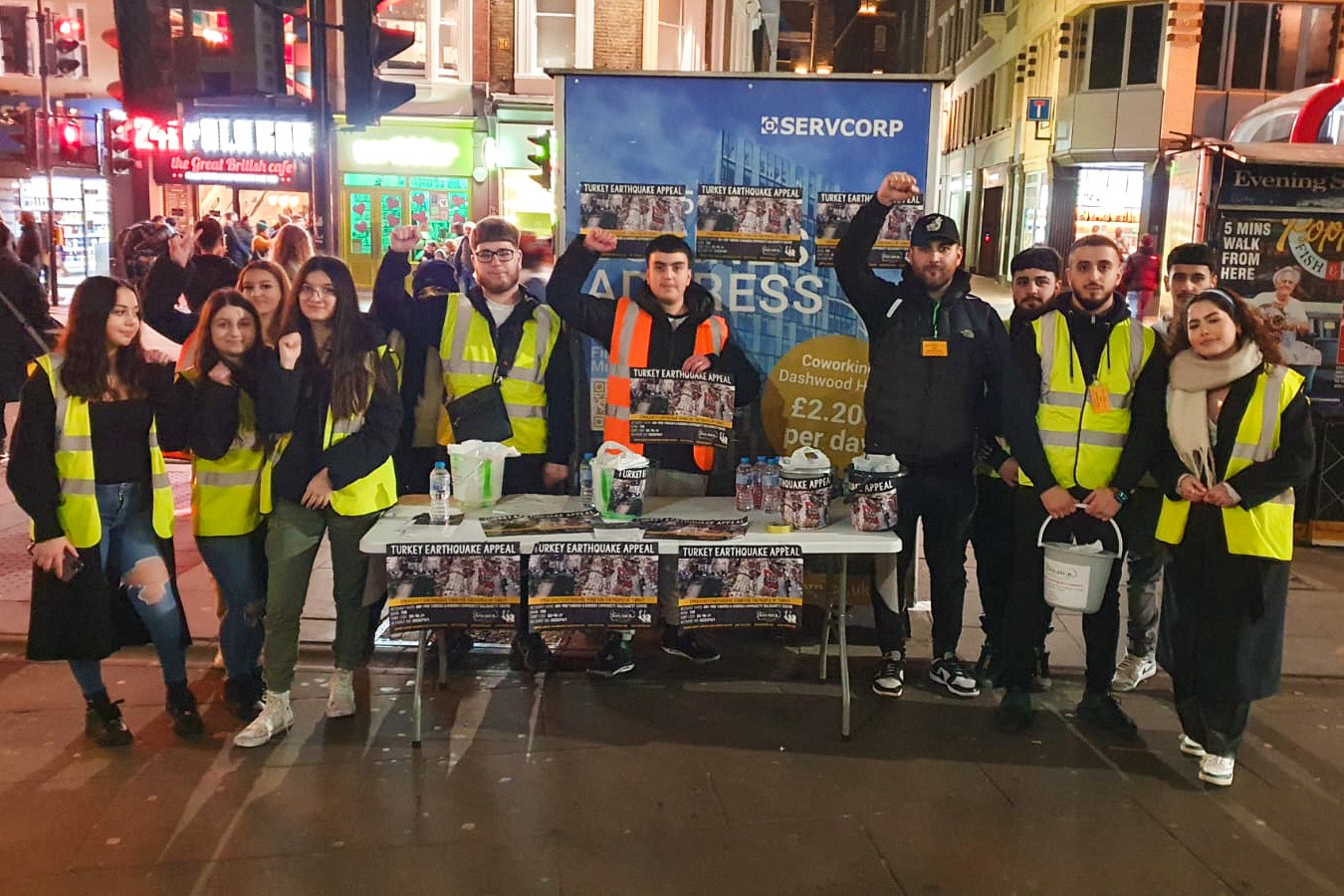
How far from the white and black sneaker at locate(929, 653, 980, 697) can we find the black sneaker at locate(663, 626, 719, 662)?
3.42ft

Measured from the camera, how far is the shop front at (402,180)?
76.5ft

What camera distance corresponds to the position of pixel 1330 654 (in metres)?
5.60

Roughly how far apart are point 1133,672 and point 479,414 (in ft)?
10.5

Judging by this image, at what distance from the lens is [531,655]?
5312mm

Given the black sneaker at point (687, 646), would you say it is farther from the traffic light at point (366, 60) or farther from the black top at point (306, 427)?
the traffic light at point (366, 60)

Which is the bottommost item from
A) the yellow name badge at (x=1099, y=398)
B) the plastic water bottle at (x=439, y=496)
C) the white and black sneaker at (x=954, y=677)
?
the white and black sneaker at (x=954, y=677)

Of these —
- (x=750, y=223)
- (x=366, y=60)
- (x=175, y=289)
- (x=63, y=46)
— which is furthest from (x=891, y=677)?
(x=63, y=46)

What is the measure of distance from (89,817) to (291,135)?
69.1ft

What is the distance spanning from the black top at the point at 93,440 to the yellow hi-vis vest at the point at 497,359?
1.18 m

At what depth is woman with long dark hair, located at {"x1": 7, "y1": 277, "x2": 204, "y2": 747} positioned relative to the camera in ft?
13.3

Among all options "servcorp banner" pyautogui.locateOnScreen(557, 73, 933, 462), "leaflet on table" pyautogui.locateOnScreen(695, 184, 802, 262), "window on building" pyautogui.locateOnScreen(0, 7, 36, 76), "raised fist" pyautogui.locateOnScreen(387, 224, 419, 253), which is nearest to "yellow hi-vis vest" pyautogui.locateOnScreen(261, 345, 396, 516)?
"servcorp banner" pyautogui.locateOnScreen(557, 73, 933, 462)

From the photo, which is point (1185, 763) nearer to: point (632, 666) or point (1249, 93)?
point (632, 666)

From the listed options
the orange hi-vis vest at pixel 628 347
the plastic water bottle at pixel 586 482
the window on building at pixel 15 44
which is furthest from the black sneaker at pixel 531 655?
the window on building at pixel 15 44

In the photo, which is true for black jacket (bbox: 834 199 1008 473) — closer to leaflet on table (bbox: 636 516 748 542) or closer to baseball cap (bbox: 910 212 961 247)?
baseball cap (bbox: 910 212 961 247)
